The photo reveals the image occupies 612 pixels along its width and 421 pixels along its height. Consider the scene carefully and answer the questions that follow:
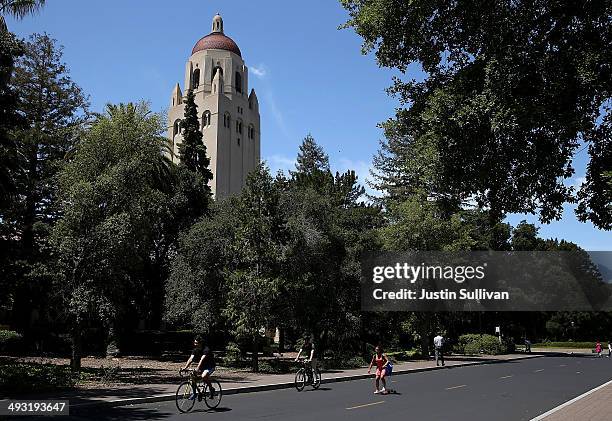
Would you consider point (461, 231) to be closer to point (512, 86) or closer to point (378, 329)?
point (378, 329)

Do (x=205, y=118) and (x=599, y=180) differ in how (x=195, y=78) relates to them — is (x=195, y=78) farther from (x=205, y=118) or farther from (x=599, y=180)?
(x=599, y=180)

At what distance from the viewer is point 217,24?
10231 cm

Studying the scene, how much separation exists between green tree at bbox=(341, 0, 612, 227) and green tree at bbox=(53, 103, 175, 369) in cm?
1365

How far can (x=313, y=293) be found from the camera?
30391 millimetres

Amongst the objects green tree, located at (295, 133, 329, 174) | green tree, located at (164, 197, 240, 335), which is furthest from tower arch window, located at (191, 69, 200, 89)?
green tree, located at (164, 197, 240, 335)

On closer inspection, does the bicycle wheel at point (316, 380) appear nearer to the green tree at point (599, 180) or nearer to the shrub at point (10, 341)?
the green tree at point (599, 180)

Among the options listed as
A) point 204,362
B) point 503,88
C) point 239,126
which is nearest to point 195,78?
point 239,126

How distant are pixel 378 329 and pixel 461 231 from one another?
9433mm

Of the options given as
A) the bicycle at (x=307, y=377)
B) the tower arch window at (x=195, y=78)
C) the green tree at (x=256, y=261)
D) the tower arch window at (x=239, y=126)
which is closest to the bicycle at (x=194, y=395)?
the bicycle at (x=307, y=377)

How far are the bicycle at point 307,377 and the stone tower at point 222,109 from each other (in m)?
68.9

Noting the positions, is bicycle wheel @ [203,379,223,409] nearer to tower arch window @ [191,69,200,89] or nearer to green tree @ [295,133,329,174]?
green tree @ [295,133,329,174]

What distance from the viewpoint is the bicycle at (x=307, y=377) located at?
19.0m

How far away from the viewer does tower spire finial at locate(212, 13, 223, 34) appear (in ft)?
332

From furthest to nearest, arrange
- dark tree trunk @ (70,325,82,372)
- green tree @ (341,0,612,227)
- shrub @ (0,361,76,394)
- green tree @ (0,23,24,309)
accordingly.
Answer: dark tree trunk @ (70,325,82,372)
green tree @ (0,23,24,309)
shrub @ (0,361,76,394)
green tree @ (341,0,612,227)
